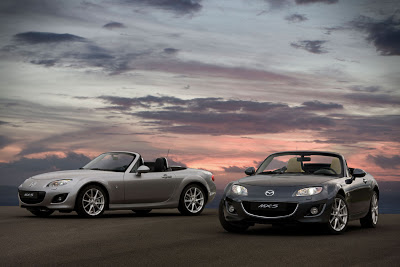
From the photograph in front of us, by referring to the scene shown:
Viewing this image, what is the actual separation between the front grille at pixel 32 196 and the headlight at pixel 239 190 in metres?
5.59

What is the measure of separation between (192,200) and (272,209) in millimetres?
6698

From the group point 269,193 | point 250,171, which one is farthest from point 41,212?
point 269,193

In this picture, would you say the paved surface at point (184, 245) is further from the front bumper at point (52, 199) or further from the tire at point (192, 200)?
the tire at point (192, 200)

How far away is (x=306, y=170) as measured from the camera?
13.7 m

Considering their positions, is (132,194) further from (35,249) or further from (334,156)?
(35,249)

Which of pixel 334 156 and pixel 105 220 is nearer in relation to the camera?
pixel 334 156

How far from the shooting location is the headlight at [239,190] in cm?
1205

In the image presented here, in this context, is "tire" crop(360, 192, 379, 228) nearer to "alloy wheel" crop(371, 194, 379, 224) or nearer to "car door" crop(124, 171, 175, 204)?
"alloy wheel" crop(371, 194, 379, 224)

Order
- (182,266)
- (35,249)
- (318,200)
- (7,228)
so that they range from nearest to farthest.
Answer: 1. (182,266)
2. (35,249)
3. (318,200)
4. (7,228)

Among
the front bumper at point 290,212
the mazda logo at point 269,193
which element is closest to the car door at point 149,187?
the front bumper at point 290,212

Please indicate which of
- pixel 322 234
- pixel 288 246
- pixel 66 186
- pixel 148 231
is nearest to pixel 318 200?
pixel 322 234

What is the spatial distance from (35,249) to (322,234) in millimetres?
5220

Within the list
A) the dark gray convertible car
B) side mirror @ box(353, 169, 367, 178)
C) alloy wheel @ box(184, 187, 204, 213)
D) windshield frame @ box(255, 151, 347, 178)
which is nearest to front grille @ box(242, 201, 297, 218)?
Answer: the dark gray convertible car

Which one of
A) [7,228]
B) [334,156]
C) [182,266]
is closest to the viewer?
[182,266]
